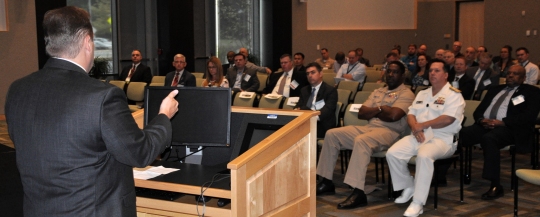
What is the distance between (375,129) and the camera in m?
5.56

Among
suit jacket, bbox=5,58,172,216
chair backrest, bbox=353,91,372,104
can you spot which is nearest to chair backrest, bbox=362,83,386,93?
chair backrest, bbox=353,91,372,104

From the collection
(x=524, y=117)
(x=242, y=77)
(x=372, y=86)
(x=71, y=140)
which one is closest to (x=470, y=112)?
(x=524, y=117)

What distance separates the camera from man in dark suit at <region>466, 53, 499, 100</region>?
895cm

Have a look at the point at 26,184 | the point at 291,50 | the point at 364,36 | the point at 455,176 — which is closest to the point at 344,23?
the point at 364,36

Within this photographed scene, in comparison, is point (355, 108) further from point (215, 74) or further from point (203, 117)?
point (215, 74)

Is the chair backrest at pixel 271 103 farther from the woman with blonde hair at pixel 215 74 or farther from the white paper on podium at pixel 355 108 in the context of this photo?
the woman with blonde hair at pixel 215 74

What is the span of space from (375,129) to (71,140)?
3989 mm

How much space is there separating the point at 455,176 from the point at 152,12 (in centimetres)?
921

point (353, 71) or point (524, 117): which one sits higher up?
point (353, 71)

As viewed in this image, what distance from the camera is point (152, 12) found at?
45.2 feet

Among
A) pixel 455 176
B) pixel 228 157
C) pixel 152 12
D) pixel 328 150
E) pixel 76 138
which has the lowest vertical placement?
pixel 455 176

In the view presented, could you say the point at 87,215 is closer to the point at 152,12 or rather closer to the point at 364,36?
the point at 152,12

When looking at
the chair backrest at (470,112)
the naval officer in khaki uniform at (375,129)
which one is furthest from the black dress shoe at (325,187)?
the chair backrest at (470,112)

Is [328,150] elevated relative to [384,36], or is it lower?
lower
